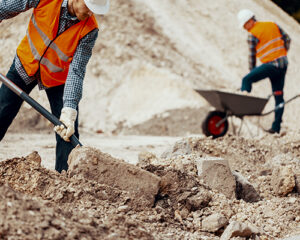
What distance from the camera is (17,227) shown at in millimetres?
2258

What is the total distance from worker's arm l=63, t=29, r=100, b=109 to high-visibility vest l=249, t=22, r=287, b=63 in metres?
4.59

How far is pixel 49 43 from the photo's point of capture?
3535 millimetres

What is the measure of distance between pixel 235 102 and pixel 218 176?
395cm

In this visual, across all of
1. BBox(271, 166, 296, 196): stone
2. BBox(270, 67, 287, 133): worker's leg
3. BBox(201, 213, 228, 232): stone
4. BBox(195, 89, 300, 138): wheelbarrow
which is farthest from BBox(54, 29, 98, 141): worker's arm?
BBox(270, 67, 287, 133): worker's leg

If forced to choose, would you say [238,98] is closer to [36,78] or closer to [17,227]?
[36,78]

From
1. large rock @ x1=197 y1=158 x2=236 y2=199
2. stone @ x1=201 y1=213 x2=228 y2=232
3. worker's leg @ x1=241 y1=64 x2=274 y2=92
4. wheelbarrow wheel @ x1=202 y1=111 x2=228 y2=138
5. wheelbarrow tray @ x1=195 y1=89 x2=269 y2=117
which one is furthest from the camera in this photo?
wheelbarrow wheel @ x1=202 y1=111 x2=228 y2=138

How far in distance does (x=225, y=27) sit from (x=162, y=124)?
16.7 feet

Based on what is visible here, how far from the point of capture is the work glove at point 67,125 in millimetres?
3297

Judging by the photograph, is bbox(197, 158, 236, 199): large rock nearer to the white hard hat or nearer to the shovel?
the shovel

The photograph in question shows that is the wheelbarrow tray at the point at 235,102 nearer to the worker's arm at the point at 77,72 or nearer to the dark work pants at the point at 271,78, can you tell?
the dark work pants at the point at 271,78

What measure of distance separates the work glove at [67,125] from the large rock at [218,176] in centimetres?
111

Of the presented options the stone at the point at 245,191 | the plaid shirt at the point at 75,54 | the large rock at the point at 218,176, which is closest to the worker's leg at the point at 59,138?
the plaid shirt at the point at 75,54

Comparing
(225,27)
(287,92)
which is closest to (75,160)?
(287,92)

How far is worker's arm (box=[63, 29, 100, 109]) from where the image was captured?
3.48m
